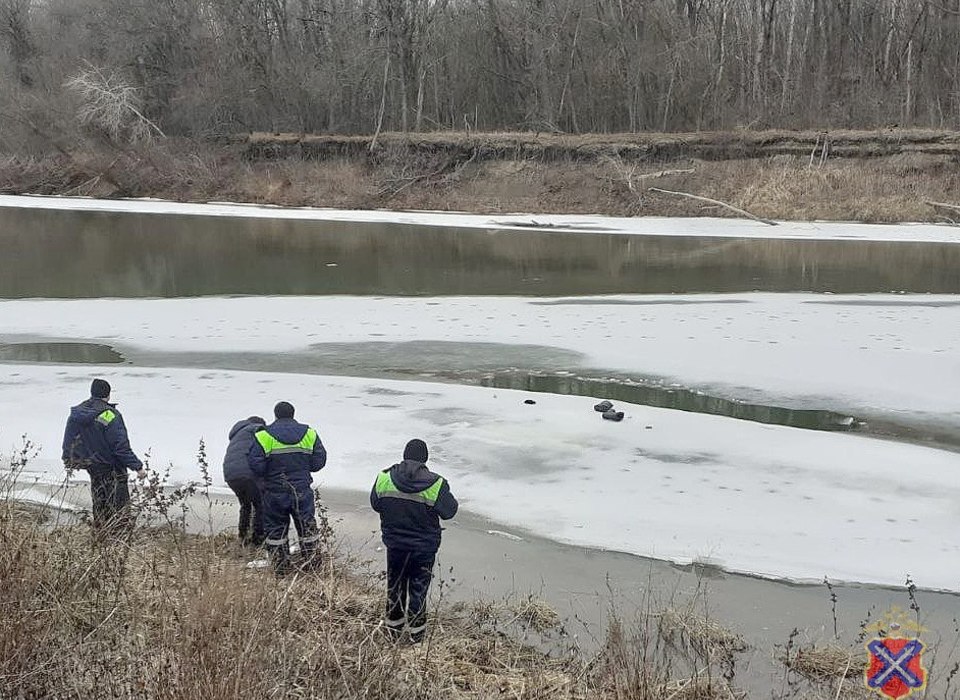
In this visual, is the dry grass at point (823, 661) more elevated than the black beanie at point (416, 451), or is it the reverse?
the black beanie at point (416, 451)

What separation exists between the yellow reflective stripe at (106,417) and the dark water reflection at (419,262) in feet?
44.3

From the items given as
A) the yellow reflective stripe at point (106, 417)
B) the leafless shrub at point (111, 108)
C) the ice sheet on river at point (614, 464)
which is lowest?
the ice sheet on river at point (614, 464)

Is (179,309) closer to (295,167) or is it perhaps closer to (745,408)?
(745,408)

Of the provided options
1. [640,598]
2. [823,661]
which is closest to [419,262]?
[640,598]

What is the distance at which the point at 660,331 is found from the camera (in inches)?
610

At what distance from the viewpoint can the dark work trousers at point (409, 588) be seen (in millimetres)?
5383

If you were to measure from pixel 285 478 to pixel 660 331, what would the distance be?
34.3 feet

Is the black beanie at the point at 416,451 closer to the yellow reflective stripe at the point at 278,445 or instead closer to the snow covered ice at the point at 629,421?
the yellow reflective stripe at the point at 278,445

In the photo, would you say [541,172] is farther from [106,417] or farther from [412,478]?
[412,478]

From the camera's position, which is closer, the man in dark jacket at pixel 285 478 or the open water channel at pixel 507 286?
the man in dark jacket at pixel 285 478

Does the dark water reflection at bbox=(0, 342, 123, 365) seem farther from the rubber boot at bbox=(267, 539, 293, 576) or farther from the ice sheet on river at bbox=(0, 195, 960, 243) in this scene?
the ice sheet on river at bbox=(0, 195, 960, 243)

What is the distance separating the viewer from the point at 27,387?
39.4 feet

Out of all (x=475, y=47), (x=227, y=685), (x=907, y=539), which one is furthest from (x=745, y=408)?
(x=475, y=47)

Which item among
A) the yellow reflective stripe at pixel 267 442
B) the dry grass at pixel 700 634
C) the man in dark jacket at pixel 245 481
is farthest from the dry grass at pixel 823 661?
the man in dark jacket at pixel 245 481
